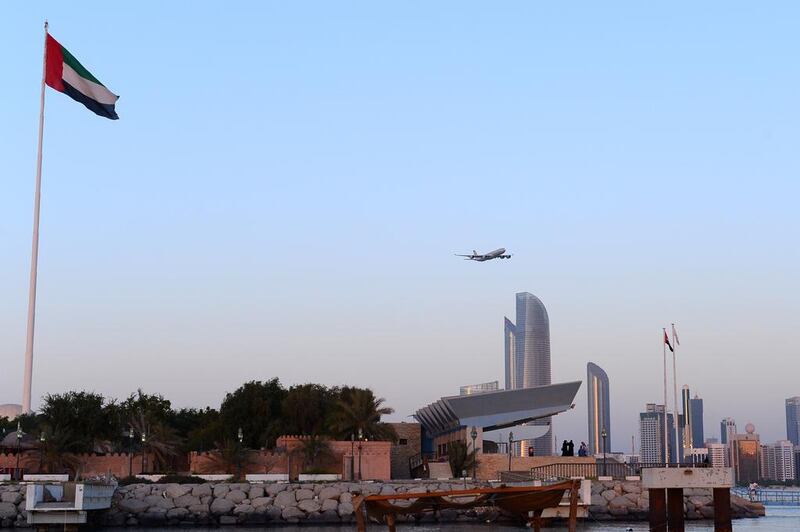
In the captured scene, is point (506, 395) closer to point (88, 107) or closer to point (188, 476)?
point (188, 476)

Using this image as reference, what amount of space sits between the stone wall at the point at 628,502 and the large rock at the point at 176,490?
18.9 m

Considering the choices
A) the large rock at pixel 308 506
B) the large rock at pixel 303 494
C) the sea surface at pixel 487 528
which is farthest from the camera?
the large rock at pixel 303 494

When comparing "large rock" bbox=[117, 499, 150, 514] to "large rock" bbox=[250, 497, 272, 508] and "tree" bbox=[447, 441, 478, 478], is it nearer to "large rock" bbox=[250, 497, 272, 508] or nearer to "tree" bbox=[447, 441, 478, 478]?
"large rock" bbox=[250, 497, 272, 508]

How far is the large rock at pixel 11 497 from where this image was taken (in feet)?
152

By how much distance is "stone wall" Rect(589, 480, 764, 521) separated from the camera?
50.9 metres

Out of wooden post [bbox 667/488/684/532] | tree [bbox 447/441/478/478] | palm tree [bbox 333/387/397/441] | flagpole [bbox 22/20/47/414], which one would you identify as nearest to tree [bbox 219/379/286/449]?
palm tree [bbox 333/387/397/441]

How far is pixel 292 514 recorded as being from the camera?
1962 inches

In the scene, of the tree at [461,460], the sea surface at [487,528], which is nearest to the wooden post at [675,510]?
the sea surface at [487,528]

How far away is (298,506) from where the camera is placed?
50.0m

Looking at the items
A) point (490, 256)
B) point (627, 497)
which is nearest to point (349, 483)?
point (627, 497)

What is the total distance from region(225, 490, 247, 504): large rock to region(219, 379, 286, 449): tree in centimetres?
2066

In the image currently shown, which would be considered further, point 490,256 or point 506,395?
point 490,256

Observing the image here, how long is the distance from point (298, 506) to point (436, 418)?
26.8 meters

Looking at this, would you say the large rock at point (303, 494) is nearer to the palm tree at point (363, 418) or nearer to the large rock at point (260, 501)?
the large rock at point (260, 501)
